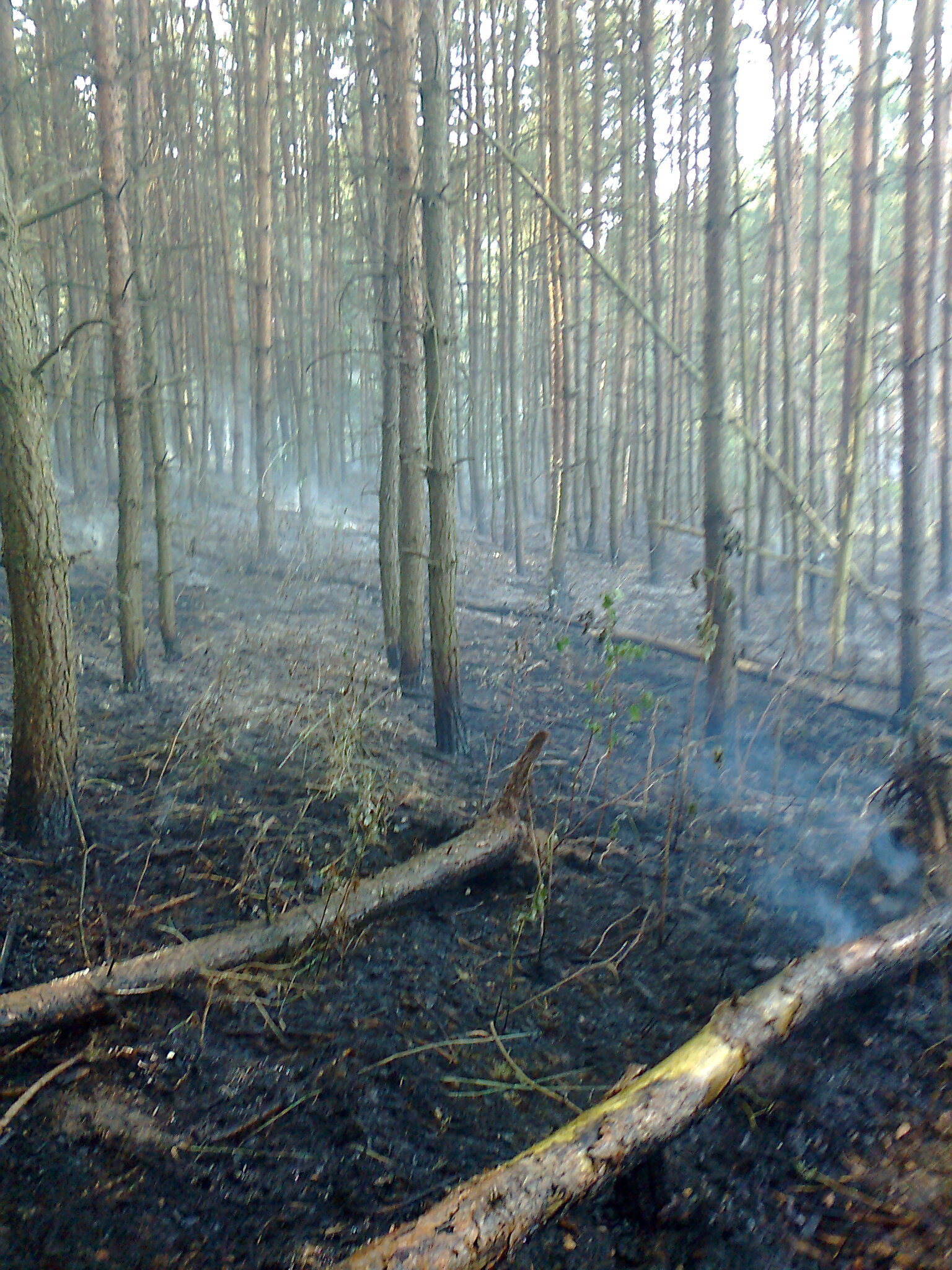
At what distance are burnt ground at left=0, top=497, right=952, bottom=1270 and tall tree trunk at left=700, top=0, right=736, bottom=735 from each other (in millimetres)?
607

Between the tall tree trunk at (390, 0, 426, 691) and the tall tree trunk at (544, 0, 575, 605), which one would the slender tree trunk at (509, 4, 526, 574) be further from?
the tall tree trunk at (390, 0, 426, 691)

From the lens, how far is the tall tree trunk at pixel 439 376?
21.6 ft

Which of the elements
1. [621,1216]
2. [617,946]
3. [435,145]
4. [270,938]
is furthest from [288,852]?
[435,145]

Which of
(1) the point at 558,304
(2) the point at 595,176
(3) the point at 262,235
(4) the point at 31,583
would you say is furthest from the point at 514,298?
(4) the point at 31,583

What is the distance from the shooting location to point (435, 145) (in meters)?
6.66

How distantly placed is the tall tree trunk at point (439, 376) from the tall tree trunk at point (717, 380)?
211 centimetres

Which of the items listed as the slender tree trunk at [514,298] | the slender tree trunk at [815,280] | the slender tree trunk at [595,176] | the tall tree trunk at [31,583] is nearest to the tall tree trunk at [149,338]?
the tall tree trunk at [31,583]

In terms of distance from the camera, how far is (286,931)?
433cm

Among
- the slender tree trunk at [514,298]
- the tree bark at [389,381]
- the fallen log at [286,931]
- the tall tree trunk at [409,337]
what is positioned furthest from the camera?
the slender tree trunk at [514,298]

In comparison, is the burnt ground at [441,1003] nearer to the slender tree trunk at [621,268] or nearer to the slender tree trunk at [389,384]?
the slender tree trunk at [389,384]

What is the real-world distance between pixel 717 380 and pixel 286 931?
5.46 metres

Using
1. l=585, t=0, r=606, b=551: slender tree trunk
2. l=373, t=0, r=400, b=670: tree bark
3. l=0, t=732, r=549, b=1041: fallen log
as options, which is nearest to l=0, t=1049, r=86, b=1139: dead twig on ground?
l=0, t=732, r=549, b=1041: fallen log

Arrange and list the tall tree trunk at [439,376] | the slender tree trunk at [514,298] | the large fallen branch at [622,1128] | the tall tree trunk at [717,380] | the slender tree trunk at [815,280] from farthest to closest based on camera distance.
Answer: the slender tree trunk at [514,298], the slender tree trunk at [815,280], the tall tree trunk at [717,380], the tall tree trunk at [439,376], the large fallen branch at [622,1128]

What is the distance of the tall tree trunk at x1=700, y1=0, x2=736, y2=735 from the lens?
6949 mm
